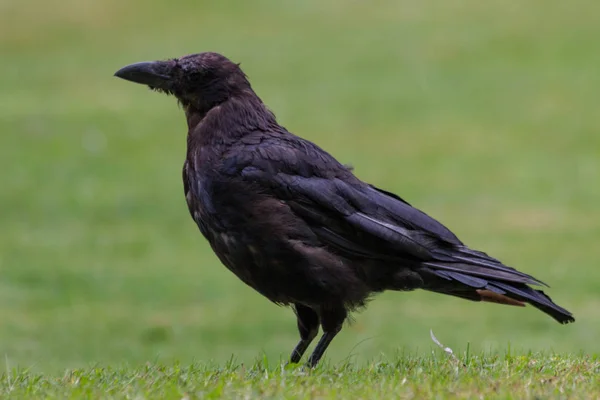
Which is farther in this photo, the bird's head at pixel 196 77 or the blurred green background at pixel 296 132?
the blurred green background at pixel 296 132

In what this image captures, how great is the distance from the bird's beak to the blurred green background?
7.32 feet

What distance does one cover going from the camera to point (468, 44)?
83.5 feet

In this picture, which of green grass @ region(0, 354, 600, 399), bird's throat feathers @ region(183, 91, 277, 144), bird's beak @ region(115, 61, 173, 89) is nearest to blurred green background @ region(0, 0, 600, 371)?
green grass @ region(0, 354, 600, 399)

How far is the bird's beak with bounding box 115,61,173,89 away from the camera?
6.86 metres

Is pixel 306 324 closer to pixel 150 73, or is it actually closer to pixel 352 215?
pixel 352 215

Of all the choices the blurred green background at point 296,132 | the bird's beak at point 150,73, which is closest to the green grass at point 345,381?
the blurred green background at point 296,132

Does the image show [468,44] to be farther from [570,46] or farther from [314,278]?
[314,278]

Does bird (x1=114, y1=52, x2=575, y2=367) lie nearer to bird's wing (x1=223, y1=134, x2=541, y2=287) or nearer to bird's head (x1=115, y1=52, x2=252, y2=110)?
bird's wing (x1=223, y1=134, x2=541, y2=287)

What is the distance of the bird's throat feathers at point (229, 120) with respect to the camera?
6.63 metres

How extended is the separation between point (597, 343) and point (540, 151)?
8888 mm

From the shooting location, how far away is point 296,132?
20672 mm

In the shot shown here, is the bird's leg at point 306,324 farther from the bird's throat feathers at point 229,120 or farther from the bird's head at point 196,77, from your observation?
the bird's head at point 196,77

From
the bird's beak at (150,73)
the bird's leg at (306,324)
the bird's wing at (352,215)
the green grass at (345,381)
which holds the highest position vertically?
the bird's beak at (150,73)

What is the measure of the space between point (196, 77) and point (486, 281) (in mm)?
2191
